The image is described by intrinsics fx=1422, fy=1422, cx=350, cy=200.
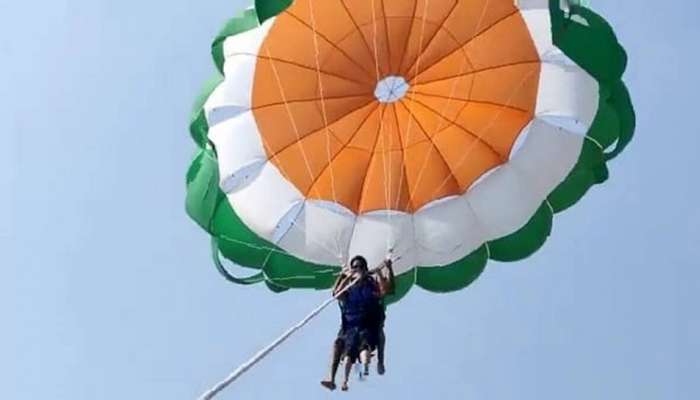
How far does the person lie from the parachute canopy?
125 cm

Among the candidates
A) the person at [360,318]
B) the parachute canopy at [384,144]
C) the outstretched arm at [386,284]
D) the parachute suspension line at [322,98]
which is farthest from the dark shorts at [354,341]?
the parachute suspension line at [322,98]

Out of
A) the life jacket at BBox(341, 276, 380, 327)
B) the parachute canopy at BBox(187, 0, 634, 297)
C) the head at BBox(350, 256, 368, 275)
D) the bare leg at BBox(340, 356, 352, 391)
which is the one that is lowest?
the bare leg at BBox(340, 356, 352, 391)

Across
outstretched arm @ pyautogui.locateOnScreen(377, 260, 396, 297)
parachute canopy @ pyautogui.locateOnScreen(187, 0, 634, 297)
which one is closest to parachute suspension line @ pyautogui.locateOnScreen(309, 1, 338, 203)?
parachute canopy @ pyautogui.locateOnScreen(187, 0, 634, 297)

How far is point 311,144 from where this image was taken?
12023 millimetres

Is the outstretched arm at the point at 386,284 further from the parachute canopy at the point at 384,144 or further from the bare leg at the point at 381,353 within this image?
the parachute canopy at the point at 384,144

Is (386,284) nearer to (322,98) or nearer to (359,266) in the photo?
(359,266)

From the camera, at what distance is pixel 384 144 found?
39.6 ft

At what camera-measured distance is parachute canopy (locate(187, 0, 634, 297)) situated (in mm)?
11820

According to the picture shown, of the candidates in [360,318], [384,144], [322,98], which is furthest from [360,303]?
[322,98]

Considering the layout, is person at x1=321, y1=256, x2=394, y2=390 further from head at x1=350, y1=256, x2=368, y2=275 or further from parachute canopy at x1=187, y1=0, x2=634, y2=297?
parachute canopy at x1=187, y1=0, x2=634, y2=297

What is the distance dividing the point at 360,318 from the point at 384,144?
2.06 meters

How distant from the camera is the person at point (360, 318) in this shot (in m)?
10.5

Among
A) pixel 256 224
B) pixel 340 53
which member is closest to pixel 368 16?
pixel 340 53

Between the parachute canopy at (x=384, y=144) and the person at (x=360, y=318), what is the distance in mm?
1254
